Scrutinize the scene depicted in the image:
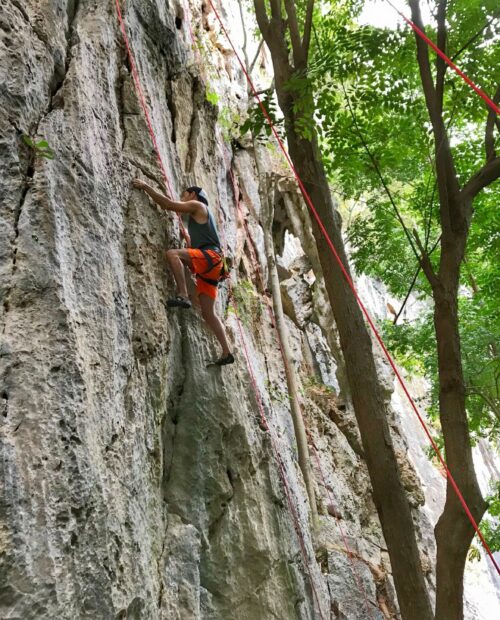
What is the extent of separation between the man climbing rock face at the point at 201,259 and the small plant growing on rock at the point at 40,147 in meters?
1.41

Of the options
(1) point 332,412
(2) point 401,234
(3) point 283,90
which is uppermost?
(2) point 401,234

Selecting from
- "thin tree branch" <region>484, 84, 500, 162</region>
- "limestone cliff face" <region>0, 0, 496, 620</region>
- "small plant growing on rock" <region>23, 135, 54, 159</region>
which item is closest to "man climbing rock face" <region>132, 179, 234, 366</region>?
"limestone cliff face" <region>0, 0, 496, 620</region>

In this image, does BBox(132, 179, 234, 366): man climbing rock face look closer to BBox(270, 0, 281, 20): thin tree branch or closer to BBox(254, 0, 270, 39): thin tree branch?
BBox(254, 0, 270, 39): thin tree branch

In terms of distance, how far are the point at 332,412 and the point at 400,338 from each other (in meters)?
2.35

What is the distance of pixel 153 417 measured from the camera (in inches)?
179

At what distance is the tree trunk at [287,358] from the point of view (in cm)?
909

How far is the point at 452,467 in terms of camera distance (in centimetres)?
465

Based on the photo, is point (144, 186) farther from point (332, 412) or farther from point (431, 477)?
point (431, 477)

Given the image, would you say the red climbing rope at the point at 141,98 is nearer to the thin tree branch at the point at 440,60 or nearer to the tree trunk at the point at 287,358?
the thin tree branch at the point at 440,60

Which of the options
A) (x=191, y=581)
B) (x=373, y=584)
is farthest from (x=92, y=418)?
(x=373, y=584)

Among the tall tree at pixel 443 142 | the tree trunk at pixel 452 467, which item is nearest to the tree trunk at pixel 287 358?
the tall tree at pixel 443 142

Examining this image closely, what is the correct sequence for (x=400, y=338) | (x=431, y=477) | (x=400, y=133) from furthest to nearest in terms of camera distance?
(x=431, y=477)
(x=400, y=338)
(x=400, y=133)

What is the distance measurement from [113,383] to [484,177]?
367cm

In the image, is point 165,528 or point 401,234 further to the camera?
point 401,234
